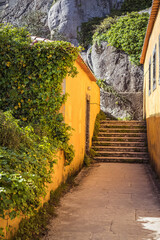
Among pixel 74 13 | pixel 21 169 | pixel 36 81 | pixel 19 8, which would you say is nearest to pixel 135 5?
pixel 74 13

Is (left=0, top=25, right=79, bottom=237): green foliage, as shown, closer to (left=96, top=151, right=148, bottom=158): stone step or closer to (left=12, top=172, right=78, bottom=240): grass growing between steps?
(left=12, top=172, right=78, bottom=240): grass growing between steps

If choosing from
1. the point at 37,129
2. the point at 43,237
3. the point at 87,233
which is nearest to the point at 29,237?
the point at 43,237

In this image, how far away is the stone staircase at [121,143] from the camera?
11109 mm

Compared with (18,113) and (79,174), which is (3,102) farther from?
(79,174)

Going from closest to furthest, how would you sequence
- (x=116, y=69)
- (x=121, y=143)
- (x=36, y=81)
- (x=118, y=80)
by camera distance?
(x=36, y=81)
(x=121, y=143)
(x=118, y=80)
(x=116, y=69)

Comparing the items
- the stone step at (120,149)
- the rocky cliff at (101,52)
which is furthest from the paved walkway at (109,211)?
the rocky cliff at (101,52)

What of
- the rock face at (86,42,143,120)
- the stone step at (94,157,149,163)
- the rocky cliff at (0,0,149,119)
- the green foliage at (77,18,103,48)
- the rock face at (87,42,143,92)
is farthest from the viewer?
the green foliage at (77,18,103,48)

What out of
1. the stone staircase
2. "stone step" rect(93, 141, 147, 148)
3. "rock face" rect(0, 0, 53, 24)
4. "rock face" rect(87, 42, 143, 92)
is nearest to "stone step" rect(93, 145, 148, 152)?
the stone staircase

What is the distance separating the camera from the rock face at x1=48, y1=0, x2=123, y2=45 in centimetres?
2398

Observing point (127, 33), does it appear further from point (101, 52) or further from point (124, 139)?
point (124, 139)

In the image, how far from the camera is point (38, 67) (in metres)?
6.42

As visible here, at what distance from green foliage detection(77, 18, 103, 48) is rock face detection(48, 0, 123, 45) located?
0.82 meters

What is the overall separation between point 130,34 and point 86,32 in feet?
20.4

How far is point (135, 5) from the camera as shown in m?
22.7
